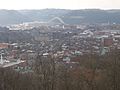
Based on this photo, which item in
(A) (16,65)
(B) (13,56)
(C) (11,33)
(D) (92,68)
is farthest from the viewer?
(C) (11,33)

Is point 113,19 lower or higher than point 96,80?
lower

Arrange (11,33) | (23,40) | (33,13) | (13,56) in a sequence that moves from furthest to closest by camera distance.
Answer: (33,13) < (11,33) < (23,40) < (13,56)

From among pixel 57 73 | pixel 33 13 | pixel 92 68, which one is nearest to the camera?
pixel 57 73

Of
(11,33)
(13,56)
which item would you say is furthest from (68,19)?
(13,56)

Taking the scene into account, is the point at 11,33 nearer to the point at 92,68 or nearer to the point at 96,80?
the point at 92,68

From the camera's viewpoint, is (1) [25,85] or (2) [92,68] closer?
(1) [25,85]

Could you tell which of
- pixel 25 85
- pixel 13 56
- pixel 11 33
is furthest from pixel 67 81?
pixel 11 33

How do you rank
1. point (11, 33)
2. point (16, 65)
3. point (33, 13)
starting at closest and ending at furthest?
point (16, 65) < point (11, 33) < point (33, 13)

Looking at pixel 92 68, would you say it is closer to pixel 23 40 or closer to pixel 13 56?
pixel 13 56

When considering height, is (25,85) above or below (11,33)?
above
